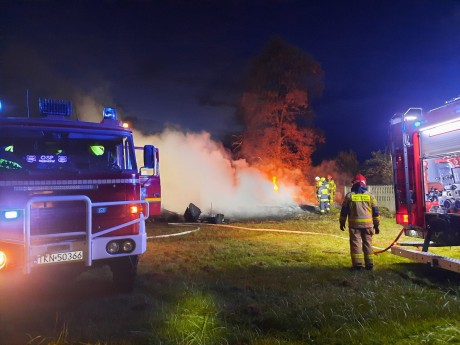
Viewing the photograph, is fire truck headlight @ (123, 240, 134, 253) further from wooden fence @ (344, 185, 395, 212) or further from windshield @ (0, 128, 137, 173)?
wooden fence @ (344, 185, 395, 212)

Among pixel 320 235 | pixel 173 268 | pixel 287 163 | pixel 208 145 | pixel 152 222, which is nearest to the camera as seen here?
pixel 173 268

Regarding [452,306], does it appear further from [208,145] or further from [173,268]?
[208,145]

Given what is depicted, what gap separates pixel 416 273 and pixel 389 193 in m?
13.9

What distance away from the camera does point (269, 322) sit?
4.28 metres

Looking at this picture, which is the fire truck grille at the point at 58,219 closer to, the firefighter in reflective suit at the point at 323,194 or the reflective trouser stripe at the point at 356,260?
the reflective trouser stripe at the point at 356,260

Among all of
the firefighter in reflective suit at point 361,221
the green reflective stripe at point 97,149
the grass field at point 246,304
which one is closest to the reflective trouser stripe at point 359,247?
the firefighter in reflective suit at point 361,221

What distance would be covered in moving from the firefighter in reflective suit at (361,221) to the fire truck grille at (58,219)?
4.49 metres

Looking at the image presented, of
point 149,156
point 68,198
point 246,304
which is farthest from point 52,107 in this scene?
point 246,304

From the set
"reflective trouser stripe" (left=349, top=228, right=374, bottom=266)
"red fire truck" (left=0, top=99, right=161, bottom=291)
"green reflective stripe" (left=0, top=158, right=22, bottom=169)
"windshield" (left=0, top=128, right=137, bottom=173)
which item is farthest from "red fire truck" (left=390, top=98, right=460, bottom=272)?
"green reflective stripe" (left=0, top=158, right=22, bottom=169)

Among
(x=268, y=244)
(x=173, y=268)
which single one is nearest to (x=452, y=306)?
(x=173, y=268)

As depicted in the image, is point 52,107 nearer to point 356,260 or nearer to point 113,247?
point 113,247

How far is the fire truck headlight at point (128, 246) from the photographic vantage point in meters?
5.30

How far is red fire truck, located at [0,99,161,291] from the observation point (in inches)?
186

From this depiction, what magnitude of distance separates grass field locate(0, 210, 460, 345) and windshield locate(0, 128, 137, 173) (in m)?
1.49
